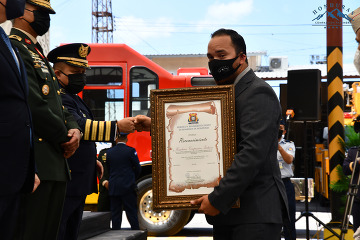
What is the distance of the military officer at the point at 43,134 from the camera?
3137 millimetres

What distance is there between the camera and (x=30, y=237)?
3.10 metres

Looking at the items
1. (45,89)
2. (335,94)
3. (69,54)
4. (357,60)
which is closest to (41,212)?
(45,89)

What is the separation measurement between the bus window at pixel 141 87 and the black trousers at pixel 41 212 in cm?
641

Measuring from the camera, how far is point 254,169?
2.78 metres

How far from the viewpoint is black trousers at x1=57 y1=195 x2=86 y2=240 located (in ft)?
12.9

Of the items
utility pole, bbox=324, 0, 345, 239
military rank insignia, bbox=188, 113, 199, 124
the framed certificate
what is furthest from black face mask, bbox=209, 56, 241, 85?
utility pole, bbox=324, 0, 345, 239

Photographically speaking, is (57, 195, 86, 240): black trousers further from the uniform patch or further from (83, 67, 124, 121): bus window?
(83, 67, 124, 121): bus window

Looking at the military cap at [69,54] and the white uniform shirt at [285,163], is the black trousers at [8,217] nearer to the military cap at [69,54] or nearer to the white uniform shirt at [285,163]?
the military cap at [69,54]

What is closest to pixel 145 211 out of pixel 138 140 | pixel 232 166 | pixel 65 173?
pixel 138 140

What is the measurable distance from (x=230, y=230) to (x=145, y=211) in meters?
6.77

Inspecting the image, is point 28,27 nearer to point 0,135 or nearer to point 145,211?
point 0,135

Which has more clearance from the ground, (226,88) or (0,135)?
(226,88)

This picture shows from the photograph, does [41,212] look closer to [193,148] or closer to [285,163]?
[193,148]

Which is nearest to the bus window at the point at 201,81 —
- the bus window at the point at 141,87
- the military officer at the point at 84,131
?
the bus window at the point at 141,87
